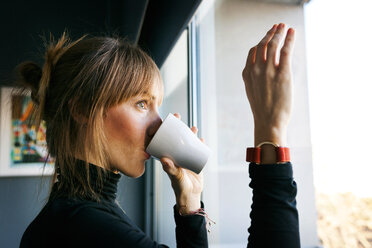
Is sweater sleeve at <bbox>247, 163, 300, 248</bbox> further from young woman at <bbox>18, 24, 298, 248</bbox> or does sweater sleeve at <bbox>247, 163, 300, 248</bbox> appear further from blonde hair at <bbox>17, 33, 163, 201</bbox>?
blonde hair at <bbox>17, 33, 163, 201</bbox>

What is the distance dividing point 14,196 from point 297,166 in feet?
7.21

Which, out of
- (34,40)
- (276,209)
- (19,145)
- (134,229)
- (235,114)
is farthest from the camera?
(34,40)

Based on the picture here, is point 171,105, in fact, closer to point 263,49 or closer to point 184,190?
point 184,190

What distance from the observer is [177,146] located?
65cm

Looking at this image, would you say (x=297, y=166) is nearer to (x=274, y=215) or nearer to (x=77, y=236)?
(x=274, y=215)

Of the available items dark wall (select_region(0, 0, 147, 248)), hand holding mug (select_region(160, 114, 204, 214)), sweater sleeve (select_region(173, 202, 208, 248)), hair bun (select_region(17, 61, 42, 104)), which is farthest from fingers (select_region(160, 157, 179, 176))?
dark wall (select_region(0, 0, 147, 248))

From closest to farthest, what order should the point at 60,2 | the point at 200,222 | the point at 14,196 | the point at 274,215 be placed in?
the point at 274,215 → the point at 200,222 → the point at 14,196 → the point at 60,2

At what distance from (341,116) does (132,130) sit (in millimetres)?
402

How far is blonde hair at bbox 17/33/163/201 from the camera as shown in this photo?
0.66 meters

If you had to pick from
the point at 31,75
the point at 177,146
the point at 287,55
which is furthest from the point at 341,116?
the point at 31,75

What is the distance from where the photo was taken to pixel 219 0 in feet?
3.47

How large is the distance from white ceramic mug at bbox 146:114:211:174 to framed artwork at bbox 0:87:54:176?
6.25 ft

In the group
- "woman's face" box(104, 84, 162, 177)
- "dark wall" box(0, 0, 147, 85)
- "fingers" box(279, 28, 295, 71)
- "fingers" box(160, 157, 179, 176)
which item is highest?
"dark wall" box(0, 0, 147, 85)

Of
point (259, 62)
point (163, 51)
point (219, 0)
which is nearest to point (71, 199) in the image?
point (259, 62)
